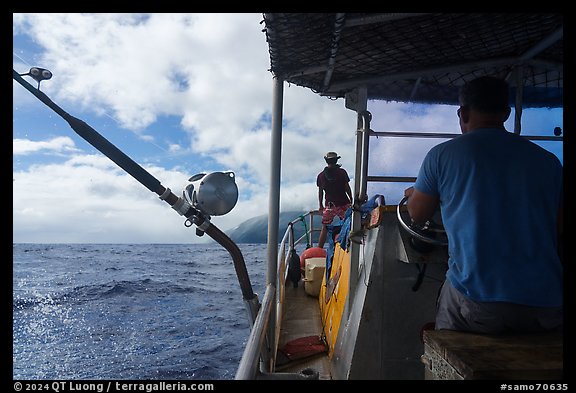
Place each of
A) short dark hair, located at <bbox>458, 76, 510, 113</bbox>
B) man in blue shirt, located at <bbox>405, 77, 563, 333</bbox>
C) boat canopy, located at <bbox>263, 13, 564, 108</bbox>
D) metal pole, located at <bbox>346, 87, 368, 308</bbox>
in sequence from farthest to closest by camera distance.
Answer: metal pole, located at <bbox>346, 87, 368, 308</bbox>
boat canopy, located at <bbox>263, 13, 564, 108</bbox>
short dark hair, located at <bbox>458, 76, 510, 113</bbox>
man in blue shirt, located at <bbox>405, 77, 563, 333</bbox>

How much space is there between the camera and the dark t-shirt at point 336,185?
671 cm

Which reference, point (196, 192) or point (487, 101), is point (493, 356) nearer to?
point (487, 101)

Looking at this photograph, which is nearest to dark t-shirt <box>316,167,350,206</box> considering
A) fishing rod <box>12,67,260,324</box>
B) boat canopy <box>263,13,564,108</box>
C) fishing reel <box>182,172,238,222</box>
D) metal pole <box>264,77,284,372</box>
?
boat canopy <box>263,13,564,108</box>

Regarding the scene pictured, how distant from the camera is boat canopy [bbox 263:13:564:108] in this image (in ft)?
9.35

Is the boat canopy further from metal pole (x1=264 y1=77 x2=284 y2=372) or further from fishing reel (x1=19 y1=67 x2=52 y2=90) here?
fishing reel (x1=19 y1=67 x2=52 y2=90)

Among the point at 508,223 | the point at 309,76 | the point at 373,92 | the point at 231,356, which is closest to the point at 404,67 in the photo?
the point at 373,92

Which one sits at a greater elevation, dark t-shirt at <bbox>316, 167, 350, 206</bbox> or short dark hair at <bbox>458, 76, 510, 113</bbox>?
short dark hair at <bbox>458, 76, 510, 113</bbox>

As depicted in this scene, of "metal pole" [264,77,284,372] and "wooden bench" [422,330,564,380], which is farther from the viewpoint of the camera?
"metal pole" [264,77,284,372]

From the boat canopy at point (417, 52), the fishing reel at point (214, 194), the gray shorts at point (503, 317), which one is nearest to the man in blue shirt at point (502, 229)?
the gray shorts at point (503, 317)

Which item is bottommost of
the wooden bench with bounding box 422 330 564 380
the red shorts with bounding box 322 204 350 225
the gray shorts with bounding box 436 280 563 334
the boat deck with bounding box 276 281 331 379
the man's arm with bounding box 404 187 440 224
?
the boat deck with bounding box 276 281 331 379

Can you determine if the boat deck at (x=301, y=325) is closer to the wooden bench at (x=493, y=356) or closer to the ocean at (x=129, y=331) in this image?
the ocean at (x=129, y=331)

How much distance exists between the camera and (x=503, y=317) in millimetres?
1609
